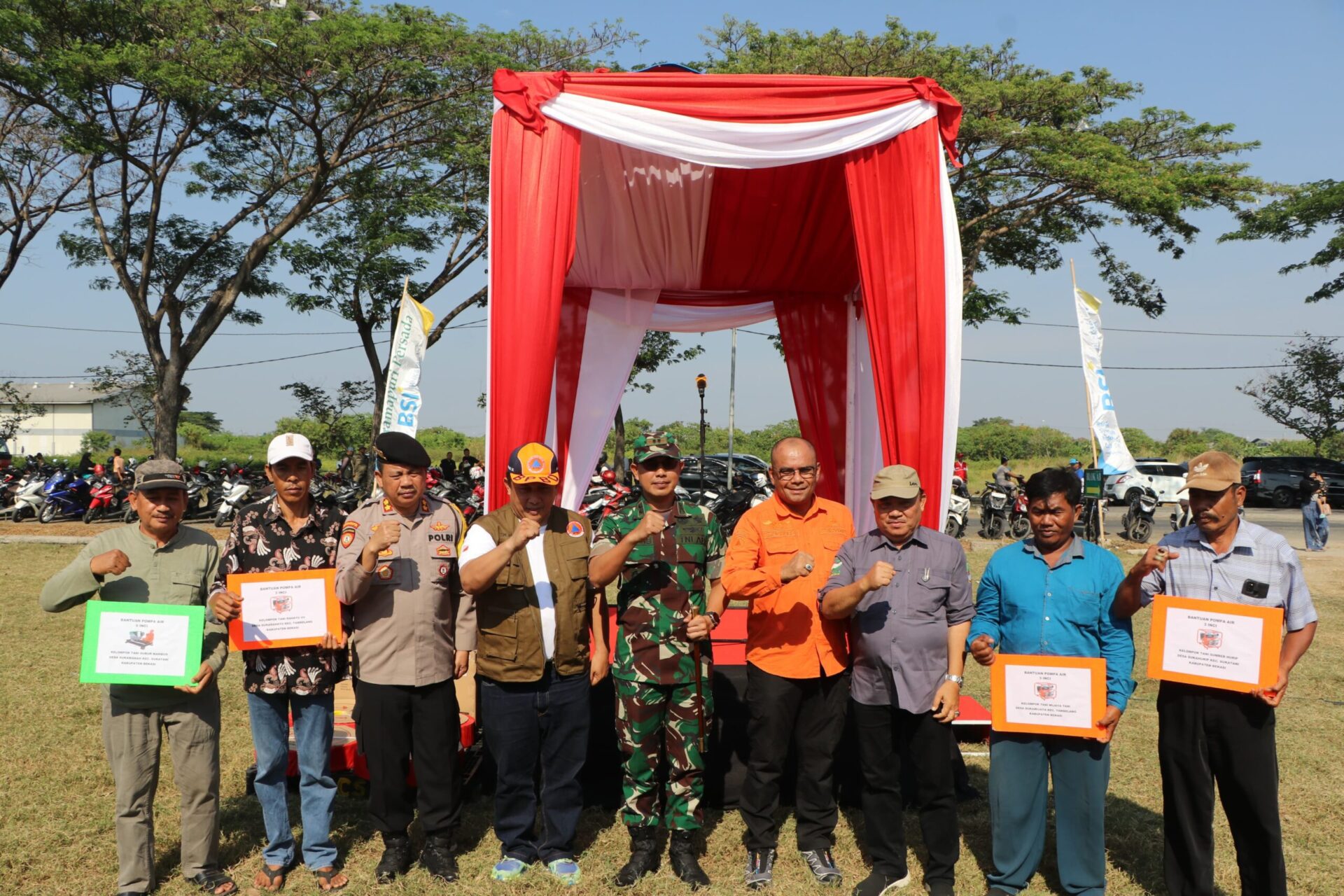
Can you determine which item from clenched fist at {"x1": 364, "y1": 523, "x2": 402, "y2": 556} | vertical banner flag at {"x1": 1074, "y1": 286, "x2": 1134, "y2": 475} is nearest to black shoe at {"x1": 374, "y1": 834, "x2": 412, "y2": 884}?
clenched fist at {"x1": 364, "y1": 523, "x2": 402, "y2": 556}

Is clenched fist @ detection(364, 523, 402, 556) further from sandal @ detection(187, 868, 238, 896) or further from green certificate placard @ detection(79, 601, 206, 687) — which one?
sandal @ detection(187, 868, 238, 896)

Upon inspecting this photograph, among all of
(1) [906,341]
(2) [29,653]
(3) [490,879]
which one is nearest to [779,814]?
(3) [490,879]

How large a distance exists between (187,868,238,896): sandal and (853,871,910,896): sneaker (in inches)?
82.0

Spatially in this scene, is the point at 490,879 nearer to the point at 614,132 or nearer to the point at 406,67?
the point at 614,132

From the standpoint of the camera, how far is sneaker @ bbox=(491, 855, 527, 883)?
3.19 metres

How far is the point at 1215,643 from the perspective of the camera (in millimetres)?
2707

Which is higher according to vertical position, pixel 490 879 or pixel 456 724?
pixel 456 724

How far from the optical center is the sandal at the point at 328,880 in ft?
10.2

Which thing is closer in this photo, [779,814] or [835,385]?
[779,814]

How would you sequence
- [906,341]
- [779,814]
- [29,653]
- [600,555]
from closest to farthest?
1. [600,555]
2. [779,814]
3. [906,341]
4. [29,653]

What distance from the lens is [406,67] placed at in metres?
11.9

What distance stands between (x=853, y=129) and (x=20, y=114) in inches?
561

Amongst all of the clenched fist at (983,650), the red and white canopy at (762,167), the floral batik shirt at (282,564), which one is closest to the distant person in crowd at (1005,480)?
the red and white canopy at (762,167)

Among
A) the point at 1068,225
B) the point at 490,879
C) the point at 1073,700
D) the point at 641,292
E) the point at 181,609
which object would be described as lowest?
the point at 490,879
